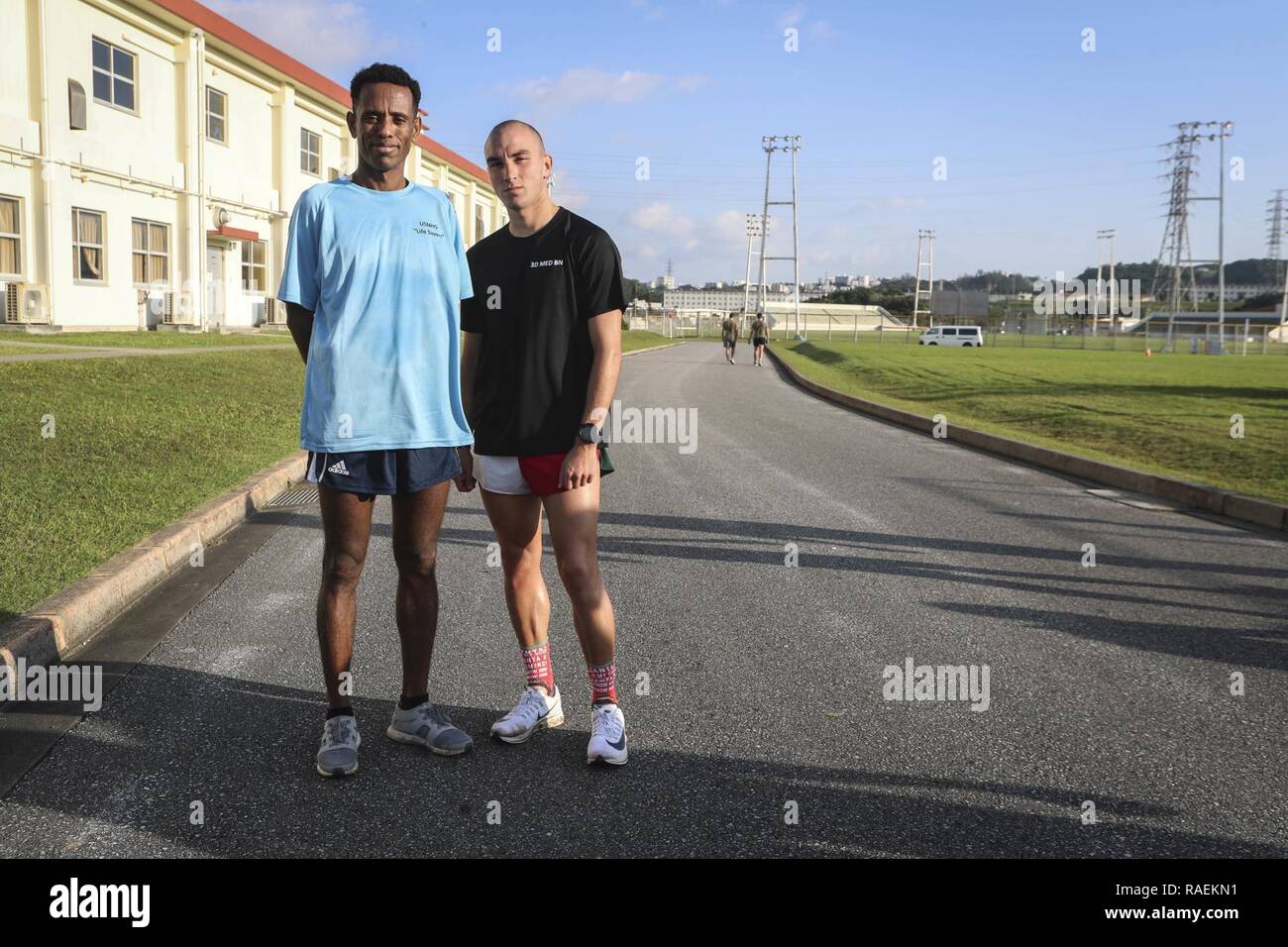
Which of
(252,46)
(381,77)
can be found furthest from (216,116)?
(381,77)

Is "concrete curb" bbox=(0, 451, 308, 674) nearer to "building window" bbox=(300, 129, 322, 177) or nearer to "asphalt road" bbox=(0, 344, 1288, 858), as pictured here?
"asphalt road" bbox=(0, 344, 1288, 858)

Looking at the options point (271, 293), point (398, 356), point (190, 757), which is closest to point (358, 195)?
point (398, 356)

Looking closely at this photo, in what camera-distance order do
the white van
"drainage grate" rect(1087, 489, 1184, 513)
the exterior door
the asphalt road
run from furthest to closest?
the white van → the exterior door → "drainage grate" rect(1087, 489, 1184, 513) → the asphalt road

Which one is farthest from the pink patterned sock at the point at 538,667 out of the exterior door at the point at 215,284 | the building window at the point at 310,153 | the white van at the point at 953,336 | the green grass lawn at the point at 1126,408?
the white van at the point at 953,336

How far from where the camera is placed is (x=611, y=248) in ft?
11.7

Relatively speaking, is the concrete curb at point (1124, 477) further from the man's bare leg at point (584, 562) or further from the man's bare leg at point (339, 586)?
the man's bare leg at point (339, 586)

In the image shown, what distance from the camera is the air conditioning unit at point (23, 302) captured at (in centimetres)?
1991

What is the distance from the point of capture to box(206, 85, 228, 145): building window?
2709 centimetres

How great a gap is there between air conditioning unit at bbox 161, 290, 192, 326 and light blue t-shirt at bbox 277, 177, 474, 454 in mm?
23989

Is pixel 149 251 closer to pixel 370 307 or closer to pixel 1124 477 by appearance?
pixel 1124 477

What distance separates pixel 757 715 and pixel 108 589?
3377 millimetres

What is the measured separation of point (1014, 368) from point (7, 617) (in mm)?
31805

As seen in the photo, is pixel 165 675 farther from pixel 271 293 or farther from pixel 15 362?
pixel 271 293

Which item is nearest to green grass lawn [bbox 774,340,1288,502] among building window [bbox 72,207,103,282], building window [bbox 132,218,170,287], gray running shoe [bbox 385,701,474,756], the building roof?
gray running shoe [bbox 385,701,474,756]
